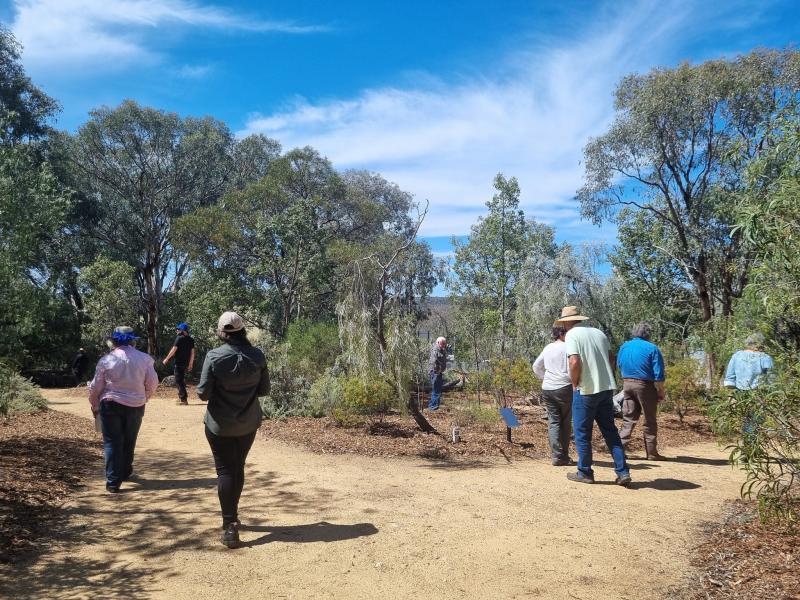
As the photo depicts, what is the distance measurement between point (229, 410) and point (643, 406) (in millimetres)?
5254

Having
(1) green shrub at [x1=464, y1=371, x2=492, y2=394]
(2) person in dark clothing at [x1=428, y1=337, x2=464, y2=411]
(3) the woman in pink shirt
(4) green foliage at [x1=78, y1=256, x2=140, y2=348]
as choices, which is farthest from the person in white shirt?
(4) green foliage at [x1=78, y1=256, x2=140, y2=348]

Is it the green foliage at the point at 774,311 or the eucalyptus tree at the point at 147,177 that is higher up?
the eucalyptus tree at the point at 147,177

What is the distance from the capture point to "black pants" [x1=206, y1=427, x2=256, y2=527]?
4.30 m

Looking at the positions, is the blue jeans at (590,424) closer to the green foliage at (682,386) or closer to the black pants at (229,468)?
the black pants at (229,468)

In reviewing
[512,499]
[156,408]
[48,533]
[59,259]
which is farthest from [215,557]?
[59,259]

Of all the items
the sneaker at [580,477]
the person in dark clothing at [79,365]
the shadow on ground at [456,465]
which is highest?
the person in dark clothing at [79,365]

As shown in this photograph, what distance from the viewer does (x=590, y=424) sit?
6133 mm

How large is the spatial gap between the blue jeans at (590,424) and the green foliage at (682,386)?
510 centimetres

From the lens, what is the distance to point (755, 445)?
11.7ft

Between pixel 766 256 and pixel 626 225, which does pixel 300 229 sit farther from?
pixel 766 256

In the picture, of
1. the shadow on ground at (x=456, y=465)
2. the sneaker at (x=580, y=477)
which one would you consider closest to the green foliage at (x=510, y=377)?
the shadow on ground at (x=456, y=465)

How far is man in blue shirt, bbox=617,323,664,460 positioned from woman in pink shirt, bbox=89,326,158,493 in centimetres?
558

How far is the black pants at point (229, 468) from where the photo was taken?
14.1ft

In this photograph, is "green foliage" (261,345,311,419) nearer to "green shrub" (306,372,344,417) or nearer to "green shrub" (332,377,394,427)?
"green shrub" (306,372,344,417)
